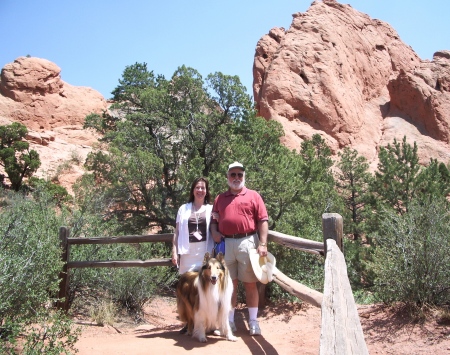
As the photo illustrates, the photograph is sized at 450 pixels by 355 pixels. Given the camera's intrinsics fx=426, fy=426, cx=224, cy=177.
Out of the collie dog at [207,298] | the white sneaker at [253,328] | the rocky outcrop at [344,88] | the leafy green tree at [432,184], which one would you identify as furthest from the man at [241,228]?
the rocky outcrop at [344,88]

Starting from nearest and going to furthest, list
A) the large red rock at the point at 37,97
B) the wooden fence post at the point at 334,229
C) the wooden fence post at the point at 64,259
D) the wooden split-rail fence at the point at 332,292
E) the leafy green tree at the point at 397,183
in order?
the wooden split-rail fence at the point at 332,292, the wooden fence post at the point at 334,229, the wooden fence post at the point at 64,259, the leafy green tree at the point at 397,183, the large red rock at the point at 37,97

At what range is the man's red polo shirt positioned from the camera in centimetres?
471

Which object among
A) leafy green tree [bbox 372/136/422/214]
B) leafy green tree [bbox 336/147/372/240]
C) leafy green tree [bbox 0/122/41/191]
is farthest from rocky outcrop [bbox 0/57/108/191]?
leafy green tree [bbox 372/136/422/214]

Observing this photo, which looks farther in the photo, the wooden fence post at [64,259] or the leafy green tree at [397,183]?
the leafy green tree at [397,183]

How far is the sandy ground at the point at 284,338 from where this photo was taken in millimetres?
4316

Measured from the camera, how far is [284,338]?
197 inches

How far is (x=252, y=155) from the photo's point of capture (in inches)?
419

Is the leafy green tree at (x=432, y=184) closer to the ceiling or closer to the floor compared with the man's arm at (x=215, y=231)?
closer to the ceiling

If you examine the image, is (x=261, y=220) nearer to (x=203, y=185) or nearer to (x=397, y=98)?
(x=203, y=185)

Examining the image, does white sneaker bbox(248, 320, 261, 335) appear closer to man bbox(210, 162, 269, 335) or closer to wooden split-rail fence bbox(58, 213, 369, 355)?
man bbox(210, 162, 269, 335)

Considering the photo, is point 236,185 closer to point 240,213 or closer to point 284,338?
point 240,213

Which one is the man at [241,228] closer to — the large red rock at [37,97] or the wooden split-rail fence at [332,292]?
the wooden split-rail fence at [332,292]

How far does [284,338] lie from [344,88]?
29576 mm

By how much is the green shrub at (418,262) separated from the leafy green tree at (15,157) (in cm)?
2235
